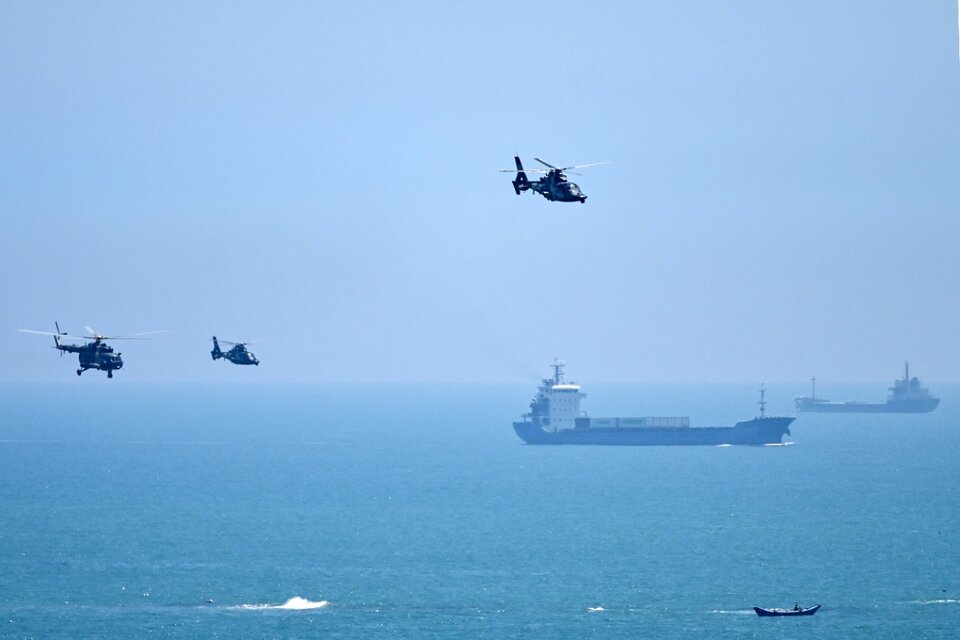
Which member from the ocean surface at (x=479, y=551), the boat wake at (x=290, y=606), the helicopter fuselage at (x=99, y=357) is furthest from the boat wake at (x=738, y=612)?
the helicopter fuselage at (x=99, y=357)

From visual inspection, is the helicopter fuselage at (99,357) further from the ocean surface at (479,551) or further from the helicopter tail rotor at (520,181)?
the ocean surface at (479,551)

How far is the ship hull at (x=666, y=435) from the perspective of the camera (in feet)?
609

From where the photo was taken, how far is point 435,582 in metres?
85.9

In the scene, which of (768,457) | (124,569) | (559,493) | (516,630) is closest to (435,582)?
(516,630)

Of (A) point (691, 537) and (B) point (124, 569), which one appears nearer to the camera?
(B) point (124, 569)

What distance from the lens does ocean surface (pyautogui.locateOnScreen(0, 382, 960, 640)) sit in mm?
75562

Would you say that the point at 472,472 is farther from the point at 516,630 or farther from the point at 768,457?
the point at 516,630

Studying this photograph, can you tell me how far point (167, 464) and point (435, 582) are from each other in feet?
311

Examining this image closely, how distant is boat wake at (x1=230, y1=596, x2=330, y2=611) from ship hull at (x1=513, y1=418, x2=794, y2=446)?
107 m

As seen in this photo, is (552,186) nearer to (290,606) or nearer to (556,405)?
(290,606)

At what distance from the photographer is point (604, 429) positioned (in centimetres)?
18575

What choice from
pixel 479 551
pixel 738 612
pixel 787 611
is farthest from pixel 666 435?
pixel 787 611

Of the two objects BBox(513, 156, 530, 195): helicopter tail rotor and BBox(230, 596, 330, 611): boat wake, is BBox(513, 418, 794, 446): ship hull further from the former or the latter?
BBox(513, 156, 530, 195): helicopter tail rotor

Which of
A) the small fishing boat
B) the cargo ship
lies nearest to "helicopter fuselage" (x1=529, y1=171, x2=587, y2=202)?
the small fishing boat
